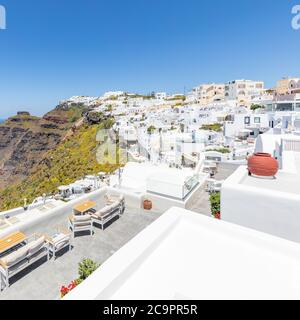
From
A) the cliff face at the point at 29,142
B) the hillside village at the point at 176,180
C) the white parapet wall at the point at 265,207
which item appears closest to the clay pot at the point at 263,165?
the hillside village at the point at 176,180

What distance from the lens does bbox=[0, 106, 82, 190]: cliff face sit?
213ft

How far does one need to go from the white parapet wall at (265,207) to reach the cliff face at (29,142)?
63.5 meters

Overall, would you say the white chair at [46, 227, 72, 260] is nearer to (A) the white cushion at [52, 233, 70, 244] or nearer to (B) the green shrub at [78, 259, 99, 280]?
(A) the white cushion at [52, 233, 70, 244]

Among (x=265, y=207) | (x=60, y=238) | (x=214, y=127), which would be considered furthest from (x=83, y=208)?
(x=214, y=127)

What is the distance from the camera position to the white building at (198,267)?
223 cm

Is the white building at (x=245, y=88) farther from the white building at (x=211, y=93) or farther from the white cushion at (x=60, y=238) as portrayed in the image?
the white cushion at (x=60, y=238)

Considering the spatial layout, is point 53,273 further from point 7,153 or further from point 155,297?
point 7,153

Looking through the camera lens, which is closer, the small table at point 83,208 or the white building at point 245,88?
the small table at point 83,208

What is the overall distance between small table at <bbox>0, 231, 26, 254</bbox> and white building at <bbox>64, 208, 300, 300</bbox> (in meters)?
3.14

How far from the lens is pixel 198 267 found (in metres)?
2.61

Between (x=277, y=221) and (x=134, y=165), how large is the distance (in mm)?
8286

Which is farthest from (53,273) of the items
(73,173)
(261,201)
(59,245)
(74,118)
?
(74,118)

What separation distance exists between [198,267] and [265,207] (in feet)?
6.47

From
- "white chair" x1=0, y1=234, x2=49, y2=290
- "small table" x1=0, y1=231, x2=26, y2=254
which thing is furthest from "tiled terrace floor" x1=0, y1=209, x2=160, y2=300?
"small table" x1=0, y1=231, x2=26, y2=254
